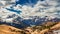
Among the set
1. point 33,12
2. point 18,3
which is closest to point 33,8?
point 33,12

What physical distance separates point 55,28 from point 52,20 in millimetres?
455

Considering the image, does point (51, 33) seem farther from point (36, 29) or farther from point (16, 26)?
point (16, 26)

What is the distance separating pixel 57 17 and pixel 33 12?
1317 mm

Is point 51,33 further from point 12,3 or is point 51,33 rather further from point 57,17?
point 12,3

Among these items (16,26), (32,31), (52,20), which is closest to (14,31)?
(16,26)

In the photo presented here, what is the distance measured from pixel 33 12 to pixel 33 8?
0.75ft

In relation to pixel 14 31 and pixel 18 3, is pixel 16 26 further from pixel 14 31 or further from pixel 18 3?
pixel 18 3

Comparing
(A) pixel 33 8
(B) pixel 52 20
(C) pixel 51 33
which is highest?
(A) pixel 33 8

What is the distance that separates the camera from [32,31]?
326 inches

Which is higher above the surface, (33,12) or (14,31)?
(33,12)

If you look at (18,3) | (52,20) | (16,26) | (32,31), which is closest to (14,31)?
(16,26)

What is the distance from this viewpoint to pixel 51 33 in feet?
27.3

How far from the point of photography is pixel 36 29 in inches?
327

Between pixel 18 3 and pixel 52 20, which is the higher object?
pixel 18 3
